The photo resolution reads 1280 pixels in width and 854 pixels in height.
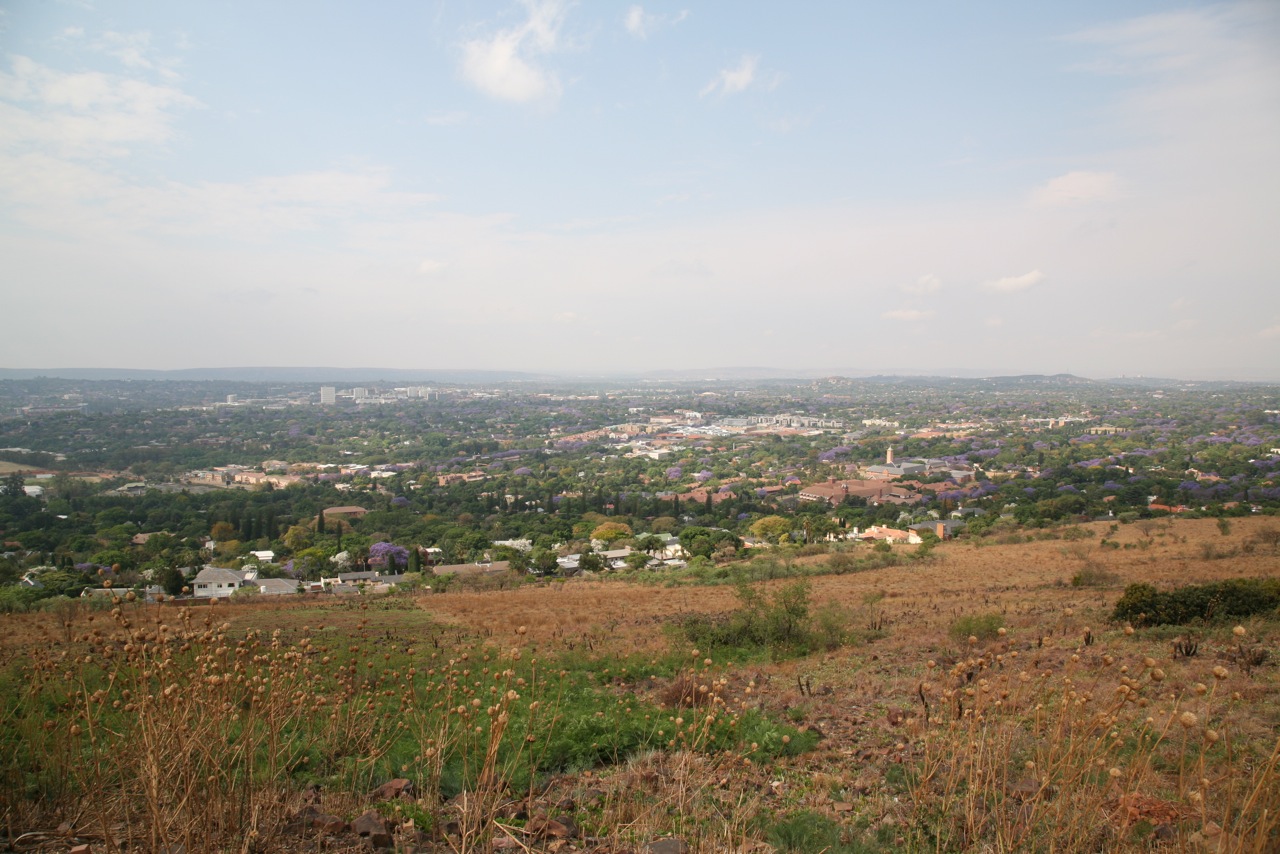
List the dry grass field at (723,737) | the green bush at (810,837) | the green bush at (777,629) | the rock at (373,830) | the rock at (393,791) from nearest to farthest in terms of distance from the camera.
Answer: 1. the dry grass field at (723,737)
2. the rock at (373,830)
3. the green bush at (810,837)
4. the rock at (393,791)
5. the green bush at (777,629)

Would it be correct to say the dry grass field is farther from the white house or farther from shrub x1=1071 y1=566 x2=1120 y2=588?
the white house

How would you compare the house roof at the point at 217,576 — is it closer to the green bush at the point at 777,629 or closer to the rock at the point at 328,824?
the green bush at the point at 777,629

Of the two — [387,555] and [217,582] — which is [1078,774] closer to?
[217,582]

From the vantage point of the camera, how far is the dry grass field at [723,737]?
269 centimetres

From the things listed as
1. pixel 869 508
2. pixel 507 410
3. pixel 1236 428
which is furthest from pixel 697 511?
pixel 507 410

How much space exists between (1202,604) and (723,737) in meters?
8.99

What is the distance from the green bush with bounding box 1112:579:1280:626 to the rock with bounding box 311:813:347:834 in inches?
424

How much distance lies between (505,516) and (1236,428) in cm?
6555

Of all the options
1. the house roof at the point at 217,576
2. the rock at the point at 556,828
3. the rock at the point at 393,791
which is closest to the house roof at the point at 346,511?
the house roof at the point at 217,576

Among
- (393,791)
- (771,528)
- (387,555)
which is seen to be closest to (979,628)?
(393,791)

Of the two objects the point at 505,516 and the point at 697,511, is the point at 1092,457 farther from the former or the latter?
the point at 505,516

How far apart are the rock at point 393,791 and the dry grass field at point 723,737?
0.08m

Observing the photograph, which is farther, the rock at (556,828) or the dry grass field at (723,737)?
the rock at (556,828)

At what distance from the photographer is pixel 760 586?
18.8m
